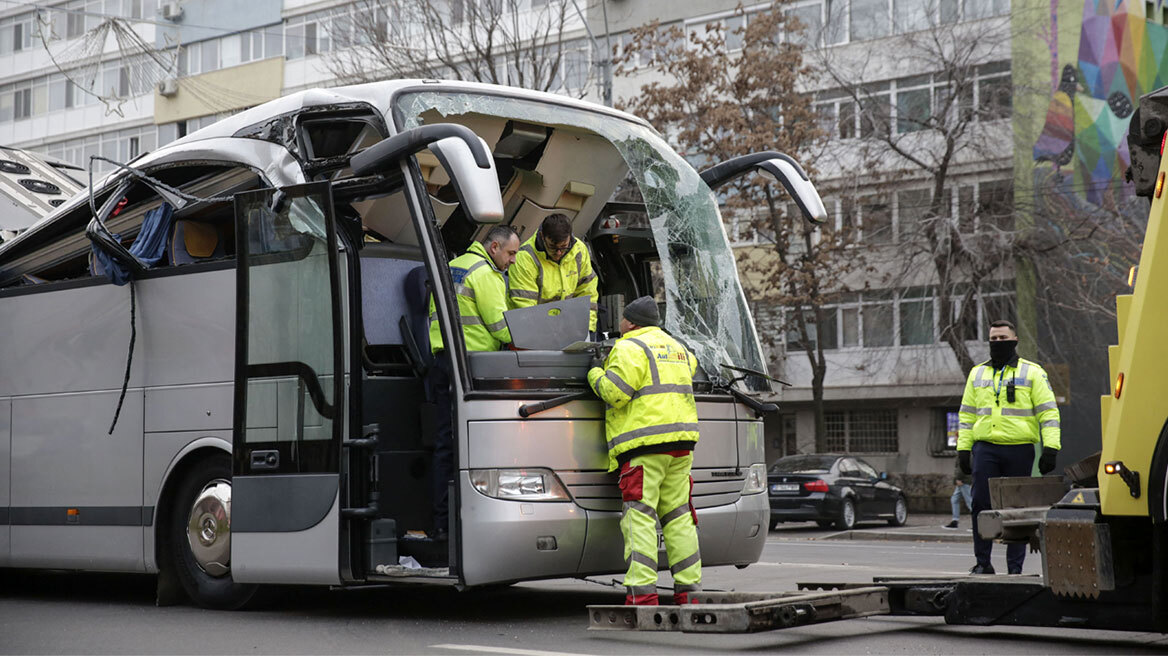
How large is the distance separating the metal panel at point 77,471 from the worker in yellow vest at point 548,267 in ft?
9.49

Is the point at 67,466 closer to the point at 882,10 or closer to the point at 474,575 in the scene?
the point at 474,575

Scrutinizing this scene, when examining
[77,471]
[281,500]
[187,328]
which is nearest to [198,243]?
[187,328]

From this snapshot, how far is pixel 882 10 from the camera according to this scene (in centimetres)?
3300

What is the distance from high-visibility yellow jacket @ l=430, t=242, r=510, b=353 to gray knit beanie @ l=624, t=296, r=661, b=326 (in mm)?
729

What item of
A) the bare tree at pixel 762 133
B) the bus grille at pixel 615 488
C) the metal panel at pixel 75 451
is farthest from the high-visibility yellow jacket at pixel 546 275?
the bare tree at pixel 762 133

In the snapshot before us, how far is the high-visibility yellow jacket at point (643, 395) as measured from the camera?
7793mm

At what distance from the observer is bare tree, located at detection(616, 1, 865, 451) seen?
29.6 metres

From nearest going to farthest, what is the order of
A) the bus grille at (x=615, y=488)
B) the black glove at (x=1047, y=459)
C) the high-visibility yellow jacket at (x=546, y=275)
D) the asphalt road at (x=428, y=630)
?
the asphalt road at (x=428, y=630) → the bus grille at (x=615, y=488) → the high-visibility yellow jacket at (x=546, y=275) → the black glove at (x=1047, y=459)

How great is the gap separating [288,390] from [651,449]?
88.5 inches

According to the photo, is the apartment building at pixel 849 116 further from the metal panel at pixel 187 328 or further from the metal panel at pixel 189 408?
the metal panel at pixel 189 408

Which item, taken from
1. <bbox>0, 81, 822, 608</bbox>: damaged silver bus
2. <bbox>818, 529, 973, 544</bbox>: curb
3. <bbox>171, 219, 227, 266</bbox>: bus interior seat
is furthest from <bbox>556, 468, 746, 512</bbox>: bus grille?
<bbox>818, 529, 973, 544</bbox>: curb

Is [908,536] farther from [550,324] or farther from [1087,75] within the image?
[550,324]

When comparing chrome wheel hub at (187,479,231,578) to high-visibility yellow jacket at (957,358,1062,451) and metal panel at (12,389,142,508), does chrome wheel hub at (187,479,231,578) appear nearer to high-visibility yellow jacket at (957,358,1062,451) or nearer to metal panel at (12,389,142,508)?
metal panel at (12,389,142,508)

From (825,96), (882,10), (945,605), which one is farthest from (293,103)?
(882,10)
